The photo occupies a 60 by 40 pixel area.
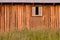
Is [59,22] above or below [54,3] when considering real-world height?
below

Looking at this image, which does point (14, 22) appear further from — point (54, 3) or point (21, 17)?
point (54, 3)

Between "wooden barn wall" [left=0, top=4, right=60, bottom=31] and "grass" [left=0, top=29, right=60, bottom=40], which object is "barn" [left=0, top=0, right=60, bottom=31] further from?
"grass" [left=0, top=29, right=60, bottom=40]

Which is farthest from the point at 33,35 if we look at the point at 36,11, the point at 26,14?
the point at 36,11

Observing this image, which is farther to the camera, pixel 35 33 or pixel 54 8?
pixel 54 8

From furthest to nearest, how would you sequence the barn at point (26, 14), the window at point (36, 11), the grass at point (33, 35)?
the window at point (36, 11) → the barn at point (26, 14) → the grass at point (33, 35)

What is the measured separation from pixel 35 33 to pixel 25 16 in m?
7.75

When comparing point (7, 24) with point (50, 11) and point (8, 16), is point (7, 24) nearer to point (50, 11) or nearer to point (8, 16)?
point (8, 16)

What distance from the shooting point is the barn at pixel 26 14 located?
19312 millimetres

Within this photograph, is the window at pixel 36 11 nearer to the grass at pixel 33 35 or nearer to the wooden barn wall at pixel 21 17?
the wooden barn wall at pixel 21 17

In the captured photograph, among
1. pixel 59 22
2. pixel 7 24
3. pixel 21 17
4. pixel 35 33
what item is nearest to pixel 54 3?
pixel 59 22

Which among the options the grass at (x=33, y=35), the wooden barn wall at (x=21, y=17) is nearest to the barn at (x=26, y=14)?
the wooden barn wall at (x=21, y=17)

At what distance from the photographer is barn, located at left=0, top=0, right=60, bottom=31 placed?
1931cm

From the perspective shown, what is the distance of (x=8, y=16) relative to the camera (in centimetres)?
1939

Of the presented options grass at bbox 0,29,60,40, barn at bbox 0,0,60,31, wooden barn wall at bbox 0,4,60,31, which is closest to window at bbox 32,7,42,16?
barn at bbox 0,0,60,31
